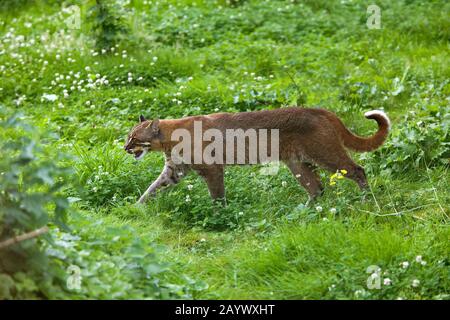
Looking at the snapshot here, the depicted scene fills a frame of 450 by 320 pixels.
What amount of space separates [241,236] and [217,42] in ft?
17.9

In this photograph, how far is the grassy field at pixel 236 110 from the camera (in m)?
6.04

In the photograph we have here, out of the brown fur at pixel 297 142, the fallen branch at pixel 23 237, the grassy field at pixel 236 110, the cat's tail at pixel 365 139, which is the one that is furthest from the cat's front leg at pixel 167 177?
the fallen branch at pixel 23 237

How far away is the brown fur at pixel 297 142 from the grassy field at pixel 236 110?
0.64ft

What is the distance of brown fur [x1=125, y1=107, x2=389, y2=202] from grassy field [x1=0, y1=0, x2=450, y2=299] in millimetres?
195

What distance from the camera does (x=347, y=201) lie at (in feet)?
24.9

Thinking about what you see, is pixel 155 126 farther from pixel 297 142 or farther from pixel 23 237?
pixel 23 237

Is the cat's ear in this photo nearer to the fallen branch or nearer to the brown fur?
the brown fur

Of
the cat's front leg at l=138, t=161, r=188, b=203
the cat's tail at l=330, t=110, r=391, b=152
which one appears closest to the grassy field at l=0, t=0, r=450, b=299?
the cat's front leg at l=138, t=161, r=188, b=203

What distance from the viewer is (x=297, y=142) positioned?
26.2ft

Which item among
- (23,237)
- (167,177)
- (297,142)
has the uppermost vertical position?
(23,237)

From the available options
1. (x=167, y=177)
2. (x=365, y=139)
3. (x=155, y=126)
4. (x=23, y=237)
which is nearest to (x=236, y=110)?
(x=155, y=126)

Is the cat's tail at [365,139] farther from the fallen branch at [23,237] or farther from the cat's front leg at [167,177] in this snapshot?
the fallen branch at [23,237]

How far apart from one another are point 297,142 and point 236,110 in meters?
1.99

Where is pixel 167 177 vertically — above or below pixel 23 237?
below
